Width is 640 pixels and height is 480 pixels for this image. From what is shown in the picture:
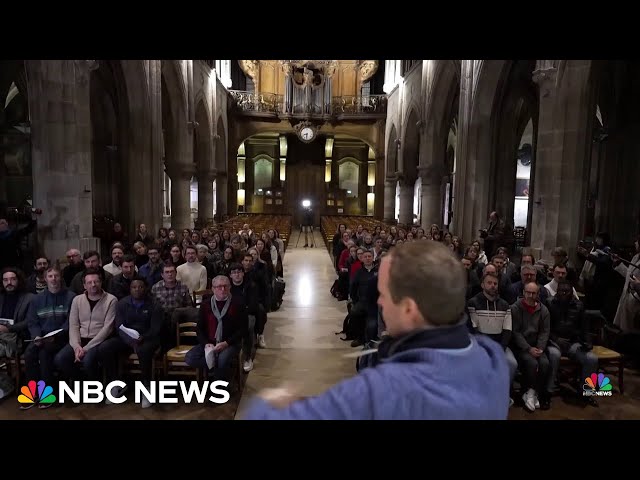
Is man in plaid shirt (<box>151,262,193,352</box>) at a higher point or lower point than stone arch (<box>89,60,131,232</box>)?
lower

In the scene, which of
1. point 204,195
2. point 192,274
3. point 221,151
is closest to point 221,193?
point 221,151

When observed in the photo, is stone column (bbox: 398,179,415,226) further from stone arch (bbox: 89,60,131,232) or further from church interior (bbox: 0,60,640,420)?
stone arch (bbox: 89,60,131,232)

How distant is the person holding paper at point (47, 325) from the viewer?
4.54 metres

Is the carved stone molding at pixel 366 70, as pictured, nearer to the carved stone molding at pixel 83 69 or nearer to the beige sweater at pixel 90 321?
the carved stone molding at pixel 83 69

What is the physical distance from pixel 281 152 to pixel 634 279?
2531 cm

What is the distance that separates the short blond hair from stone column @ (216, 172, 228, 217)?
965 inches

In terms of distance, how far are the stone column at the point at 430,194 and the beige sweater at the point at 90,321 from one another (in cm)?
1366

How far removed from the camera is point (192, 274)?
6.63 metres

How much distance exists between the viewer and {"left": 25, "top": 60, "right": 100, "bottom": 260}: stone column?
7527 millimetres

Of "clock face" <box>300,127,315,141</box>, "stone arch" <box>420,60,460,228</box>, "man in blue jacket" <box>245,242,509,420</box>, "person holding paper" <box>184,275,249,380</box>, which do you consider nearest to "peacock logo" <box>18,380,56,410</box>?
"person holding paper" <box>184,275,249,380</box>

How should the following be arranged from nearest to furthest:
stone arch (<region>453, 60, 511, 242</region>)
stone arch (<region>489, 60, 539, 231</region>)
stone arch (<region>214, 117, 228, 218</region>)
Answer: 1. stone arch (<region>453, 60, 511, 242</region>)
2. stone arch (<region>489, 60, 539, 231</region>)
3. stone arch (<region>214, 117, 228, 218</region>)

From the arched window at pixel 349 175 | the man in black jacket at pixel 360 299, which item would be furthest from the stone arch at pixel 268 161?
the man in black jacket at pixel 360 299
